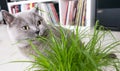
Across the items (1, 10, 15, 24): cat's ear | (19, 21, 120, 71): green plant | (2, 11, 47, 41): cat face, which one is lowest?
(19, 21, 120, 71): green plant

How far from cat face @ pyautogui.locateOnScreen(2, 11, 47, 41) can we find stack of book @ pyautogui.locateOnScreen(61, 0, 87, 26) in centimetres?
82

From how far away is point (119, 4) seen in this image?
1.54 meters

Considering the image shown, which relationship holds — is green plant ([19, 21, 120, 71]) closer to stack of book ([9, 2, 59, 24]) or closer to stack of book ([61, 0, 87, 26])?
stack of book ([61, 0, 87, 26])

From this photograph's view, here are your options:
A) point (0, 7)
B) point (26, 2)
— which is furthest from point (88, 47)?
point (0, 7)

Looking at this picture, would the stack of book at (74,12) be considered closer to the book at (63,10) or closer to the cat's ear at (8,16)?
the book at (63,10)

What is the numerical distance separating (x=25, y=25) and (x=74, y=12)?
0.94 m

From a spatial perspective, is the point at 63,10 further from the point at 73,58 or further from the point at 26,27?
the point at 73,58

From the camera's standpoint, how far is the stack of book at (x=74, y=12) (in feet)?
5.54

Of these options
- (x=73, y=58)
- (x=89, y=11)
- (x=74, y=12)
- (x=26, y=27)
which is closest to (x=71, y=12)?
(x=74, y=12)

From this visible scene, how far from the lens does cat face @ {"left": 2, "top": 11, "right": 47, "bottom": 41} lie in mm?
881

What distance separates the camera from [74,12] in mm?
1754

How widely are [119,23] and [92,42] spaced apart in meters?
1.11

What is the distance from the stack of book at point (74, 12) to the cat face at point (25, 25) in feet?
2.69

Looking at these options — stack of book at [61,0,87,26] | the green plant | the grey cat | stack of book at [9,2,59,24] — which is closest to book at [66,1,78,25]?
stack of book at [61,0,87,26]
